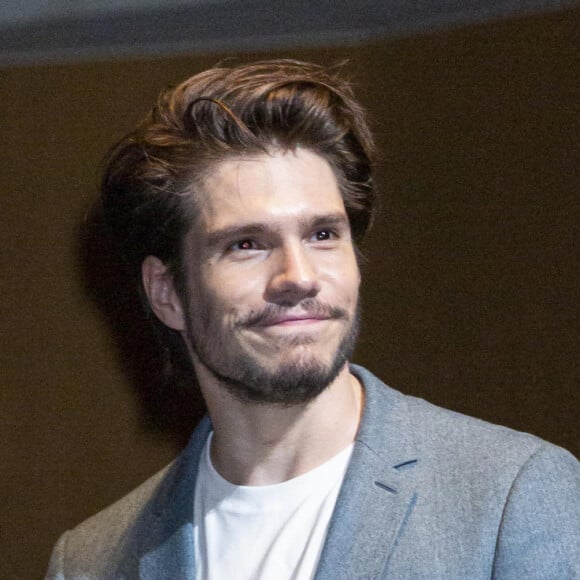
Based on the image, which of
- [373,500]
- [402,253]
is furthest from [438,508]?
[402,253]

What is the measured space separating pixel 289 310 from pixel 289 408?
0.14m

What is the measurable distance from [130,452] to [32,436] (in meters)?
0.17

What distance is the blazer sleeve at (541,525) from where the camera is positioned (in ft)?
4.25

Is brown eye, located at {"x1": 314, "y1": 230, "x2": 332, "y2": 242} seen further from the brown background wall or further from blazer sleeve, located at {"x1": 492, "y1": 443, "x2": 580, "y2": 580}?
the brown background wall

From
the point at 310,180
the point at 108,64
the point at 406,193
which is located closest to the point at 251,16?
the point at 108,64

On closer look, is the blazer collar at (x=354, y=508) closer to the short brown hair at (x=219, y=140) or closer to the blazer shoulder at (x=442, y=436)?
the blazer shoulder at (x=442, y=436)

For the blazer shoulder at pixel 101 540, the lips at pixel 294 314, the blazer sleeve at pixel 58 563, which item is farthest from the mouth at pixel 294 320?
the blazer sleeve at pixel 58 563

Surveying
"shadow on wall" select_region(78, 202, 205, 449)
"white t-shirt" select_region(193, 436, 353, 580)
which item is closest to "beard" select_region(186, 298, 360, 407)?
"white t-shirt" select_region(193, 436, 353, 580)

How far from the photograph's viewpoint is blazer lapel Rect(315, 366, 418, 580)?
1378mm

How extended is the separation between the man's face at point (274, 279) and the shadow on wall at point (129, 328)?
0.50 m

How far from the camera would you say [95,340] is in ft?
6.64

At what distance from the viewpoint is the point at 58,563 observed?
67.7 inches

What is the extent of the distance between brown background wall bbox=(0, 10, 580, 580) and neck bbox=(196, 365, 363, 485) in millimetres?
502

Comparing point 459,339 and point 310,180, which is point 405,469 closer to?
point 310,180
